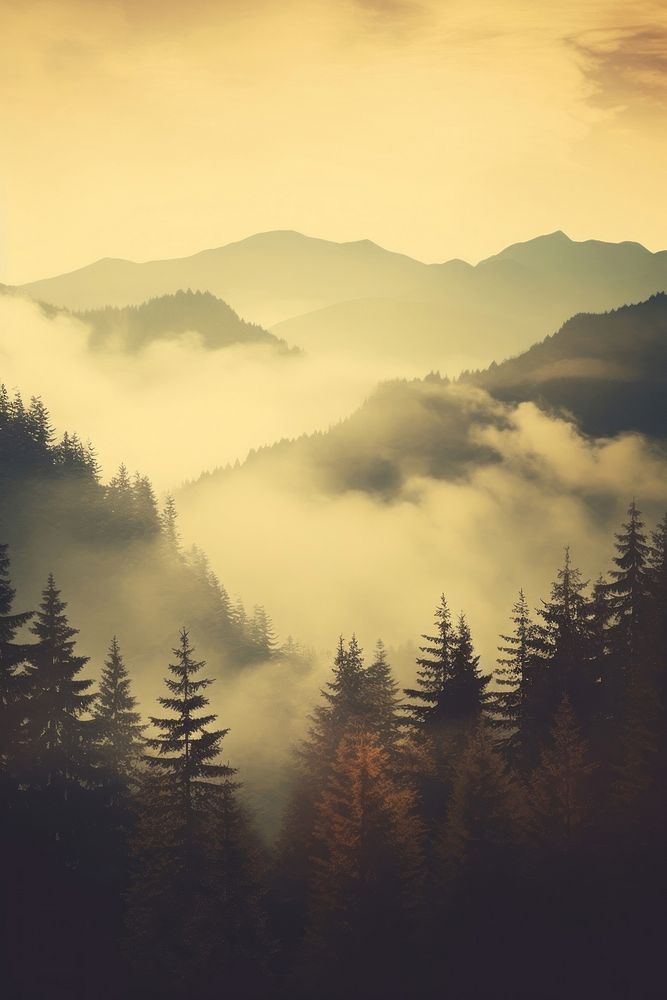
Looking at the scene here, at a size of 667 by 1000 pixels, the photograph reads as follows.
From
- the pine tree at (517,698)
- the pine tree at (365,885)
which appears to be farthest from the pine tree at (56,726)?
the pine tree at (517,698)

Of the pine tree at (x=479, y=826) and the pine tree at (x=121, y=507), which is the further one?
the pine tree at (x=121, y=507)

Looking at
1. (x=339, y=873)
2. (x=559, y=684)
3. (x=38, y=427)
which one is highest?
(x=38, y=427)

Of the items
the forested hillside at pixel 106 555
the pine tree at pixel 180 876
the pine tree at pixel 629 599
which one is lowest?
the pine tree at pixel 180 876

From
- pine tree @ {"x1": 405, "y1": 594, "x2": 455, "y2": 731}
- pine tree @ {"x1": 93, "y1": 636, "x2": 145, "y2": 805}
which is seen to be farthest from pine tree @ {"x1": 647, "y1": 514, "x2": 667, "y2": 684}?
pine tree @ {"x1": 93, "y1": 636, "x2": 145, "y2": 805}

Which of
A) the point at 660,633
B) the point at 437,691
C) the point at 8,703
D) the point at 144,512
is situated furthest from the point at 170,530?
the point at 660,633

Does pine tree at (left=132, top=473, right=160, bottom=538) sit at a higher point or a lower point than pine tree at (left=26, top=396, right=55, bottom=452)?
lower

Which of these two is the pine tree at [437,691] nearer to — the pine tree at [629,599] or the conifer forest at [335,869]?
the conifer forest at [335,869]

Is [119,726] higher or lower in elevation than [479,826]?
higher

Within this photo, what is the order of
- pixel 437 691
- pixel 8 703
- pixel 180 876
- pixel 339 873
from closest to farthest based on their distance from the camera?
pixel 180 876, pixel 339 873, pixel 8 703, pixel 437 691

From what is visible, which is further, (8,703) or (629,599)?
(629,599)

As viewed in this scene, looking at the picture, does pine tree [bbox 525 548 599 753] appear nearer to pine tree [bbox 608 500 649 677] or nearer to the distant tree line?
pine tree [bbox 608 500 649 677]

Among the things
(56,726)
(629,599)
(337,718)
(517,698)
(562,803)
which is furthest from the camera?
(629,599)

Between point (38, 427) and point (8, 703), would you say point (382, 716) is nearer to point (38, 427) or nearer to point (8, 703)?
point (8, 703)

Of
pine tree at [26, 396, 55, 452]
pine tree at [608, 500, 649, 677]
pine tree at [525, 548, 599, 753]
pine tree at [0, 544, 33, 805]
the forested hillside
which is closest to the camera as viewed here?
pine tree at [0, 544, 33, 805]
